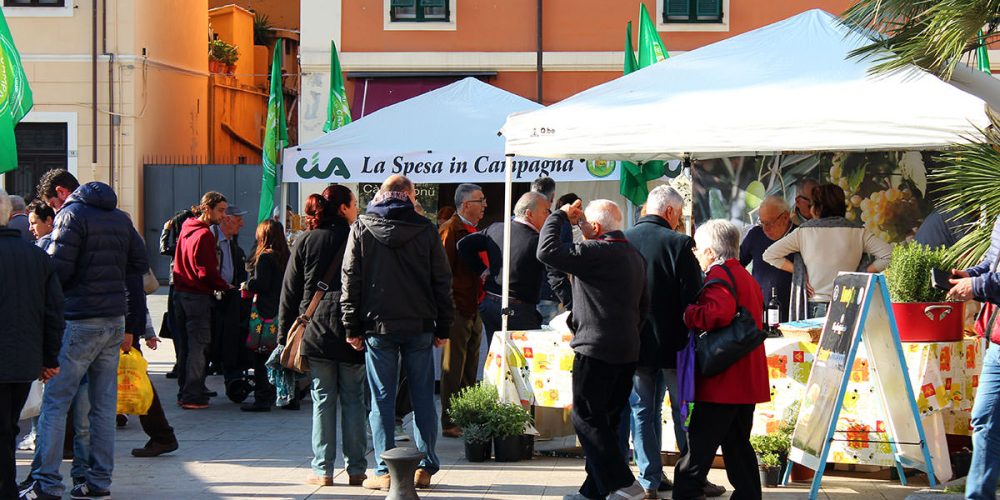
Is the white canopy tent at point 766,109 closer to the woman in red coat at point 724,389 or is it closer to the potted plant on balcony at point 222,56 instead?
the woman in red coat at point 724,389

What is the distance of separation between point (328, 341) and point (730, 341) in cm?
230

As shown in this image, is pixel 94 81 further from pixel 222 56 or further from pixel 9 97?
A: pixel 9 97

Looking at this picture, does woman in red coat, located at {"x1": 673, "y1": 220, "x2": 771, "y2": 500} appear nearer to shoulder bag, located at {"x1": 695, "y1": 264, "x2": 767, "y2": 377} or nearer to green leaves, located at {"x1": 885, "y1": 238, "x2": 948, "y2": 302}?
shoulder bag, located at {"x1": 695, "y1": 264, "x2": 767, "y2": 377}

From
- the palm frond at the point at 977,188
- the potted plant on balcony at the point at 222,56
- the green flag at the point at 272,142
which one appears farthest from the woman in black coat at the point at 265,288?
the potted plant on balcony at the point at 222,56

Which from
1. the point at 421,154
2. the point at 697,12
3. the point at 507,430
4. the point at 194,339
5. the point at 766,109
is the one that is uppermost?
the point at 697,12

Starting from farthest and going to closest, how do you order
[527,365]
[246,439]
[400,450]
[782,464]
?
[246,439], [527,365], [782,464], [400,450]

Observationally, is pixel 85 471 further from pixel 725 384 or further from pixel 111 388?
pixel 725 384

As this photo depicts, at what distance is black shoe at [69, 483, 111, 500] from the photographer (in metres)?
7.09

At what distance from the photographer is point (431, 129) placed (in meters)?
12.7

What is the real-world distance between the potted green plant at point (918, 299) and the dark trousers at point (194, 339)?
574 cm

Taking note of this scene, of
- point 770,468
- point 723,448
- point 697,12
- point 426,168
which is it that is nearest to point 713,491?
point 770,468

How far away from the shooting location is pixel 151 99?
2478cm

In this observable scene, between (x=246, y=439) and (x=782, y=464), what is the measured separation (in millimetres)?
3876

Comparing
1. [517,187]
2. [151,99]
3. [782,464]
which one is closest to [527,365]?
[782,464]
